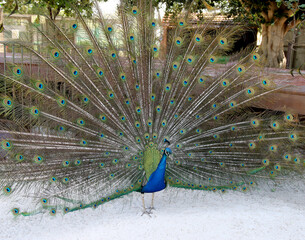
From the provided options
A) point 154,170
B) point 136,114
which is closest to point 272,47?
point 136,114

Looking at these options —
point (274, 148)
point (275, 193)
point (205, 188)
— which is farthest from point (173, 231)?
point (275, 193)

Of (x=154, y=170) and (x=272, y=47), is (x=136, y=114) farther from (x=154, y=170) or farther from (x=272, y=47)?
(x=272, y=47)

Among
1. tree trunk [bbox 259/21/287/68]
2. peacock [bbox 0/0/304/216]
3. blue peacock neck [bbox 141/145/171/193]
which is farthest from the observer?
tree trunk [bbox 259/21/287/68]

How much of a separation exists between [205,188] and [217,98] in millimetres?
1072

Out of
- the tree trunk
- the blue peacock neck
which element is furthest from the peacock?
the tree trunk

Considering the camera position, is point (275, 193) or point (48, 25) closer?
point (48, 25)

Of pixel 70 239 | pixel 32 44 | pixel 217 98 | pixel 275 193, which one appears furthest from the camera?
pixel 275 193

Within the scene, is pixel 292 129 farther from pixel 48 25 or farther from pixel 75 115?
pixel 48 25

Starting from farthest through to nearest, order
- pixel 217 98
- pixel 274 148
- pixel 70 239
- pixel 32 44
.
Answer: pixel 217 98 < pixel 274 148 < pixel 32 44 < pixel 70 239

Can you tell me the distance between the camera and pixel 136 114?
413 cm

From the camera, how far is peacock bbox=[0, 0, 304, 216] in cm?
380

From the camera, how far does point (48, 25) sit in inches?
151

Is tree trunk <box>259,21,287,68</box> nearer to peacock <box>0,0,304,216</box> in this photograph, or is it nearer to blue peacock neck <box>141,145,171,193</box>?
peacock <box>0,0,304,216</box>

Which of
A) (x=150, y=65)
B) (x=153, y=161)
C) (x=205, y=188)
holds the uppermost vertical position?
(x=150, y=65)
